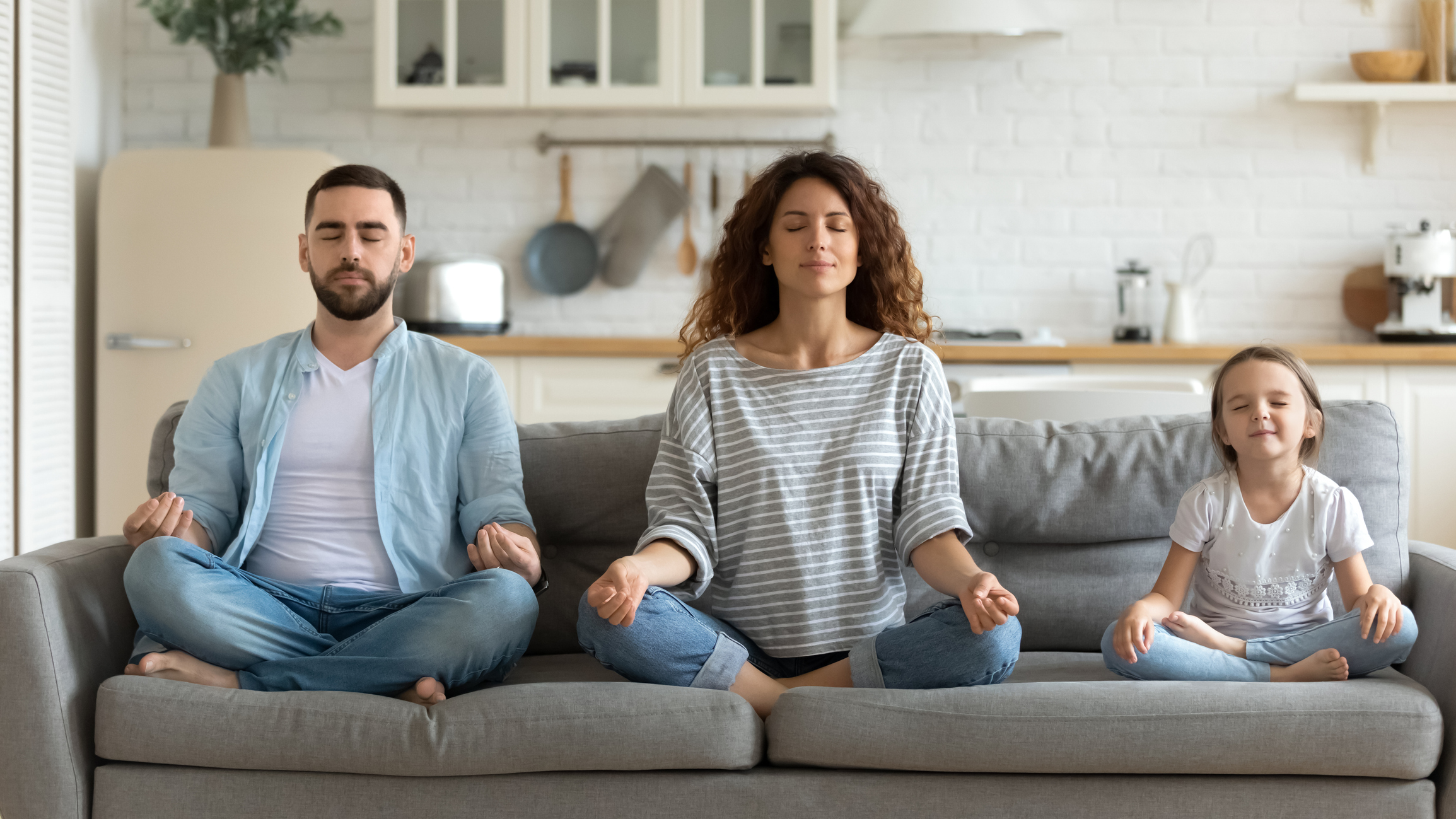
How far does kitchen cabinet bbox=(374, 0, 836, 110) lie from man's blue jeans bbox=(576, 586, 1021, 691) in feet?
8.21

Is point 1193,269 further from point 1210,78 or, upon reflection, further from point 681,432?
point 681,432

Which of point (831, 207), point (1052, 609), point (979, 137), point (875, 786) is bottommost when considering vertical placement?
point (875, 786)

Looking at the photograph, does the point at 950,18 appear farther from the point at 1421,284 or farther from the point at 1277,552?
the point at 1277,552

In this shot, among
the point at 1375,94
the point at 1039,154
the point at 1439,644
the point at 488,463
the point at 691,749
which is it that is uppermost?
the point at 1375,94

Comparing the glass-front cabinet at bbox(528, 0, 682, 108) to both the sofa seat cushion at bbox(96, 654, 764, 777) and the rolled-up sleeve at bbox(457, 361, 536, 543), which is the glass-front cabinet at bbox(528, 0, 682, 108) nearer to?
the rolled-up sleeve at bbox(457, 361, 536, 543)

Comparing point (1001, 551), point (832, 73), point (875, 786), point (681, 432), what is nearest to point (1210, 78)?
point (832, 73)

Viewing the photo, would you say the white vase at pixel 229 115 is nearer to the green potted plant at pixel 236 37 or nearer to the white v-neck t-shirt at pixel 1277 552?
the green potted plant at pixel 236 37

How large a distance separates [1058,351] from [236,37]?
8.72 ft

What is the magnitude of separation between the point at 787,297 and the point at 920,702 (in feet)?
2.09

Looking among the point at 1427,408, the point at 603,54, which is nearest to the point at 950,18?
the point at 603,54

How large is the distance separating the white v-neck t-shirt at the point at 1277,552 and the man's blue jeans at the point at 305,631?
95cm

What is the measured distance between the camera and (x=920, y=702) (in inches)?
58.1

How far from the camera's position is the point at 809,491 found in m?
1.71

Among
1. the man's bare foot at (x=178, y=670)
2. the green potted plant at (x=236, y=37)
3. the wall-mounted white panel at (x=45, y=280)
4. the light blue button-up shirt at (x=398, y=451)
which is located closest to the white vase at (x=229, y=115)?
the green potted plant at (x=236, y=37)
